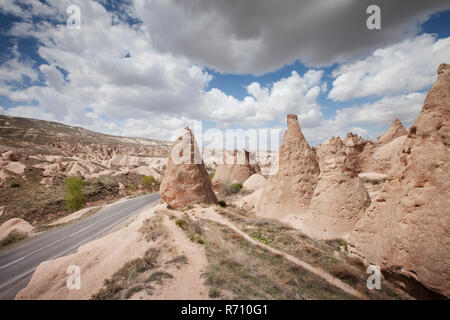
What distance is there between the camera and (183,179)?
1188 cm

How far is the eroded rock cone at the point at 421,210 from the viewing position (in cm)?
390

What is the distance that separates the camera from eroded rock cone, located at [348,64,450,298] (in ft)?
12.8

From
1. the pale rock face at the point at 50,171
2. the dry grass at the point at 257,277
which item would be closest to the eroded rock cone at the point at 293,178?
the dry grass at the point at 257,277

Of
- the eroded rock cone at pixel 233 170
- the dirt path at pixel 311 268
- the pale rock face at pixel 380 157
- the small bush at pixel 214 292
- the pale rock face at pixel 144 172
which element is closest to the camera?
the small bush at pixel 214 292

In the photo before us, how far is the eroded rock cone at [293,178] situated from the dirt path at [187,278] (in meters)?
5.66

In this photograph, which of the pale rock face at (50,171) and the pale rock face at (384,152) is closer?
the pale rock face at (384,152)

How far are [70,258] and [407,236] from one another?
33.7ft

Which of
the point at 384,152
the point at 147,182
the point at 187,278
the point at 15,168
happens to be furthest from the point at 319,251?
the point at 15,168

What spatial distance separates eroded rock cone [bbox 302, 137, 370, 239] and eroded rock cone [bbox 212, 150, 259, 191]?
17118mm

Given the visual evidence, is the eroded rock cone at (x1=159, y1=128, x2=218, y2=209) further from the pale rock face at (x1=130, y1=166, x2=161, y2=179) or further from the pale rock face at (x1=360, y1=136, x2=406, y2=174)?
the pale rock face at (x1=130, y1=166, x2=161, y2=179)

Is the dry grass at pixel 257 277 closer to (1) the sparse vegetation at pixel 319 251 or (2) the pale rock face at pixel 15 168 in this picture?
(1) the sparse vegetation at pixel 319 251

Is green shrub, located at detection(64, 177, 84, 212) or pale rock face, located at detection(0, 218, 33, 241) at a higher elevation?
green shrub, located at detection(64, 177, 84, 212)

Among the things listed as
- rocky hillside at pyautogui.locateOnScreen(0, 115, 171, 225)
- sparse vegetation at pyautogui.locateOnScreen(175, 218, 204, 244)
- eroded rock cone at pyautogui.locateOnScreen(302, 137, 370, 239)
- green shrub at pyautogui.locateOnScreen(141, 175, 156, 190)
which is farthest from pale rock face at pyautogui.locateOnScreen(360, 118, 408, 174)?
green shrub at pyautogui.locateOnScreen(141, 175, 156, 190)
